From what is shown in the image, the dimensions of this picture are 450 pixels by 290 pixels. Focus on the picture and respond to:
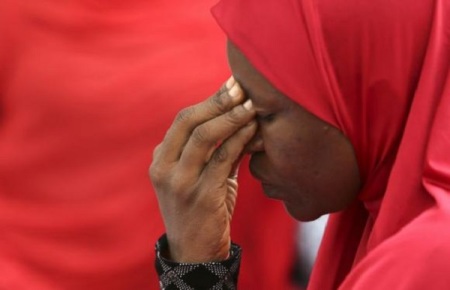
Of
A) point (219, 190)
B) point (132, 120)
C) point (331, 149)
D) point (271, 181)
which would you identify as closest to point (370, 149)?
point (331, 149)

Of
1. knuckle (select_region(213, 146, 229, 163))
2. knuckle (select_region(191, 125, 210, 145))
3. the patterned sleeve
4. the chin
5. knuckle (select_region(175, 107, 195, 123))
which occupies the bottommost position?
the patterned sleeve

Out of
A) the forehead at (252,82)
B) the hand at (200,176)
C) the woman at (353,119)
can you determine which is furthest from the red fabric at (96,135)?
the forehead at (252,82)

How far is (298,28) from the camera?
4.55 ft

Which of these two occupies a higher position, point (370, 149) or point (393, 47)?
point (393, 47)

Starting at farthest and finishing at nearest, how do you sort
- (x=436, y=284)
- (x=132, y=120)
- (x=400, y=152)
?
(x=132, y=120) < (x=400, y=152) < (x=436, y=284)

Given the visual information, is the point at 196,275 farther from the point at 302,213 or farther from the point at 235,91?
the point at 235,91

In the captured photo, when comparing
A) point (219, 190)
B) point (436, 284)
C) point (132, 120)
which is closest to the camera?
point (436, 284)

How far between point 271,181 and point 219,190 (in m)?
0.14

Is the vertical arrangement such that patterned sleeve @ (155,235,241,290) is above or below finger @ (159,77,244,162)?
below

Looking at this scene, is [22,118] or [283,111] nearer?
[283,111]

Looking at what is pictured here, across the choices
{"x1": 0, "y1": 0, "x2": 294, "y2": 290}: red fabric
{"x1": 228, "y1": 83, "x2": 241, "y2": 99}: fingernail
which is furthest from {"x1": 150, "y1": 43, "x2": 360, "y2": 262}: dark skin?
{"x1": 0, "y1": 0, "x2": 294, "y2": 290}: red fabric

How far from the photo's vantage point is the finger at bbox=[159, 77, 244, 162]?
4.88 ft

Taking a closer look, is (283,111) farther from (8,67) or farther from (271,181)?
(8,67)

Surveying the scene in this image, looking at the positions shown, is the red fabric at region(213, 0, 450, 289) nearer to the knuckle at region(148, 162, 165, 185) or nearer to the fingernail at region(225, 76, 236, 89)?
the fingernail at region(225, 76, 236, 89)
